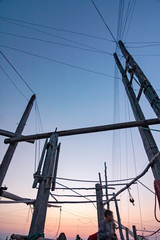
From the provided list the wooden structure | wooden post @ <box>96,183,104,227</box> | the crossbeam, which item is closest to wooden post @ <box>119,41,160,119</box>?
the wooden structure

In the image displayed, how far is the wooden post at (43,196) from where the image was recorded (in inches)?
141

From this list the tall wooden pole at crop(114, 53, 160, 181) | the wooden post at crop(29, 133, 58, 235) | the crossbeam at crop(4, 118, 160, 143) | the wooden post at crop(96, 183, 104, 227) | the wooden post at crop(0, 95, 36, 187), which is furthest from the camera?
the wooden post at crop(96, 183, 104, 227)

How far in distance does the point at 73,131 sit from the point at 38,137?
172cm

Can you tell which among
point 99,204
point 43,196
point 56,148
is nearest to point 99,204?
point 99,204

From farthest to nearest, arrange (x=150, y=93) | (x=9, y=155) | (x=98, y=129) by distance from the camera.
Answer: (x=9, y=155) < (x=98, y=129) < (x=150, y=93)

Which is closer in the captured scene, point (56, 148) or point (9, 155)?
point (56, 148)

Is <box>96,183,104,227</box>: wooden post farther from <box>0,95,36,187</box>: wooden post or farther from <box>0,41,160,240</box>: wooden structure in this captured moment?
<box>0,95,36,187</box>: wooden post

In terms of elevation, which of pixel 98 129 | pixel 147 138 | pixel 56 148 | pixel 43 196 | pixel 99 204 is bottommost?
pixel 43 196

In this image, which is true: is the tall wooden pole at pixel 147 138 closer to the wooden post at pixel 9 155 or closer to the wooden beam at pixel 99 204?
the wooden beam at pixel 99 204

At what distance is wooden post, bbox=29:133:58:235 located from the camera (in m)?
3.57

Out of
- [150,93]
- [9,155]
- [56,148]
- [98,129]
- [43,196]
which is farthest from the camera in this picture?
[9,155]

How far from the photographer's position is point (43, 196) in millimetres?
4059

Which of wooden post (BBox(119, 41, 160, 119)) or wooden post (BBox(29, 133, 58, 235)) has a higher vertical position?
wooden post (BBox(119, 41, 160, 119))

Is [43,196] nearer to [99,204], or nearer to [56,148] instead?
[56,148]
